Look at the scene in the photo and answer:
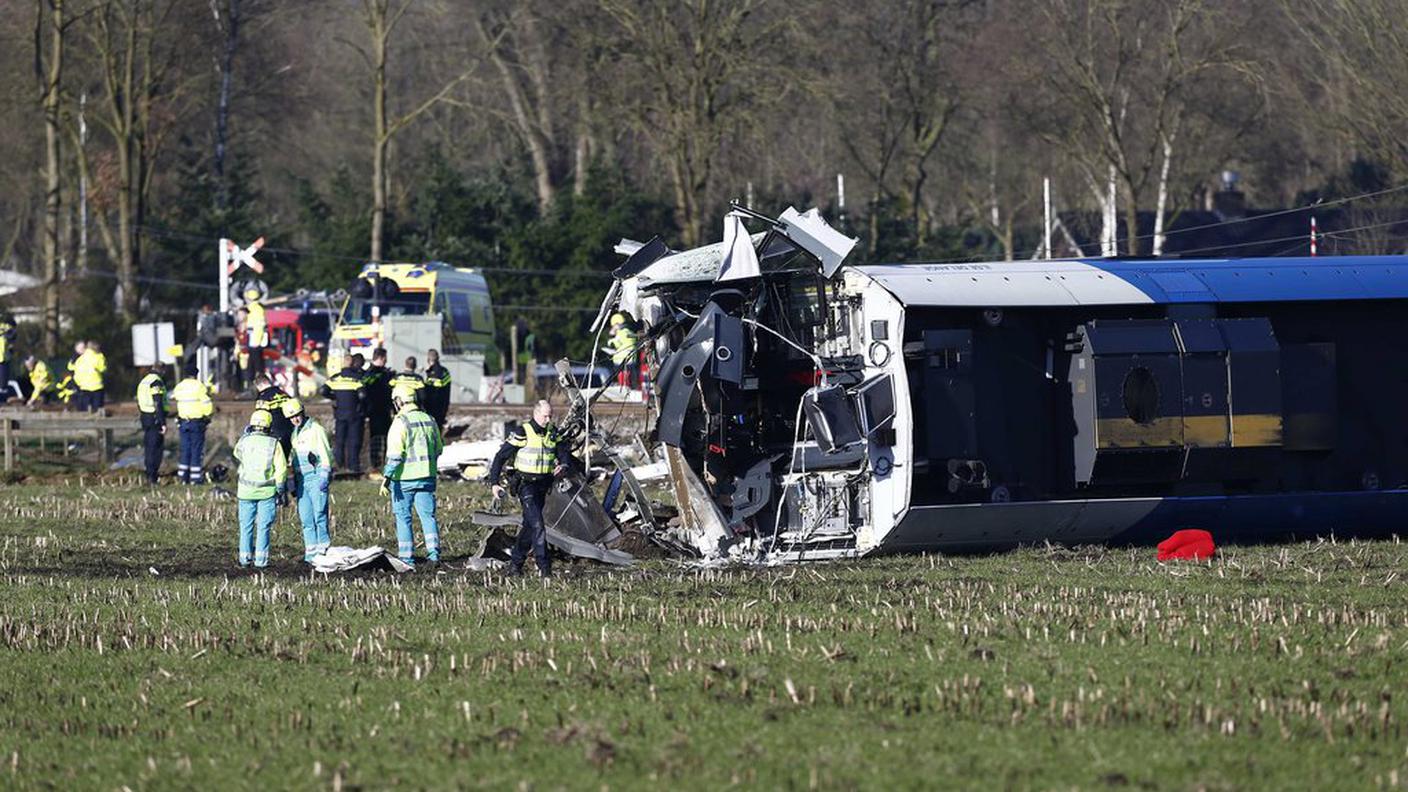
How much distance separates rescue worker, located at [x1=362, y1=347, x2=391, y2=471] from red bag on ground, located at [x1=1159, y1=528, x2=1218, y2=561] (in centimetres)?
1335

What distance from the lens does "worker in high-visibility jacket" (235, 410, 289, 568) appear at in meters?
17.1

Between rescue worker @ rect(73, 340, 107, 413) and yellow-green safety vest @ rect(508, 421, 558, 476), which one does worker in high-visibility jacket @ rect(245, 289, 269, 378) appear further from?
yellow-green safety vest @ rect(508, 421, 558, 476)

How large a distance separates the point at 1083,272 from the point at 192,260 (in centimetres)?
3983

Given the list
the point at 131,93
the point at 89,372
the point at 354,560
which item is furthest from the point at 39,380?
the point at 354,560

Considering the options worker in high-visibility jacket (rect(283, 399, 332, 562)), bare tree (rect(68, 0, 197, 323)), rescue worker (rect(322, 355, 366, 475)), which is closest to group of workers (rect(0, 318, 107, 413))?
bare tree (rect(68, 0, 197, 323))

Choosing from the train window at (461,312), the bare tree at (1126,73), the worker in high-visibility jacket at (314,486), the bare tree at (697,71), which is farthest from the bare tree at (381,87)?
the worker in high-visibility jacket at (314,486)

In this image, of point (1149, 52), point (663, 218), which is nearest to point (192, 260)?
point (663, 218)

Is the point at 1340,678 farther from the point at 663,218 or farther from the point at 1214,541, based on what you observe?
the point at 663,218

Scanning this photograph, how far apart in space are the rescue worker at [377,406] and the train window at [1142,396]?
1296 cm

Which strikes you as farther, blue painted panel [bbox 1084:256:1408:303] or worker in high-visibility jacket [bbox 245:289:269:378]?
worker in high-visibility jacket [bbox 245:289:269:378]

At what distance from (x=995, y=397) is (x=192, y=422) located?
12408mm

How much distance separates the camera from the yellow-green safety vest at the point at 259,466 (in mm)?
17094

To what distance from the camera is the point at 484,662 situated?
35.8 ft

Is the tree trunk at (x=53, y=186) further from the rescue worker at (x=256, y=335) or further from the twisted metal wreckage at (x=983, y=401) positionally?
the twisted metal wreckage at (x=983, y=401)
